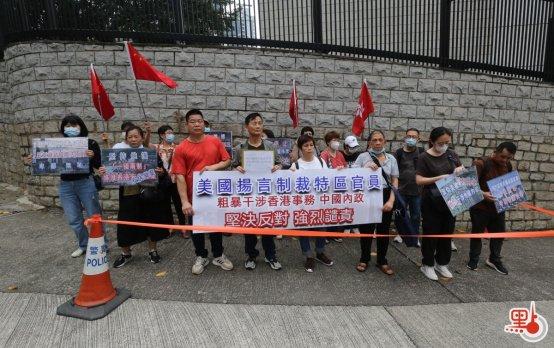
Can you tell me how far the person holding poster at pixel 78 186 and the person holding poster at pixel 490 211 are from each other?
5009 millimetres

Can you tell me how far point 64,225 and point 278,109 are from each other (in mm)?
4366

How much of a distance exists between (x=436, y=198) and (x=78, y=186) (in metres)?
4.45

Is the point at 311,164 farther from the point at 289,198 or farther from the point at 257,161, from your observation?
the point at 257,161

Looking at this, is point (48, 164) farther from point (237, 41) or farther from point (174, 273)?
point (237, 41)

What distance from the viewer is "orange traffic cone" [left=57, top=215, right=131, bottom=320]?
3156 millimetres

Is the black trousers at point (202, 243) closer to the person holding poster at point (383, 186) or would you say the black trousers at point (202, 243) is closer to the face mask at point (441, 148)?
the person holding poster at point (383, 186)

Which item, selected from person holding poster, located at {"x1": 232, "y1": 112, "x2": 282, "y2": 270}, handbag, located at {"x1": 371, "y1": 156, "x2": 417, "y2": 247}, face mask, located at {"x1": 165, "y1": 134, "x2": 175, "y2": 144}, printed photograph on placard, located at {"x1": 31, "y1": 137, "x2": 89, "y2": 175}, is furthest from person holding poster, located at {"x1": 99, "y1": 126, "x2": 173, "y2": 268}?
handbag, located at {"x1": 371, "y1": 156, "x2": 417, "y2": 247}

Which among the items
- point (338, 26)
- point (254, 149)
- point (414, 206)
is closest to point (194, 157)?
point (254, 149)

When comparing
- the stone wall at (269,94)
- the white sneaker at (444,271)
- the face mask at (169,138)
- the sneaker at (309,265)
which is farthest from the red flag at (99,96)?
the white sneaker at (444,271)

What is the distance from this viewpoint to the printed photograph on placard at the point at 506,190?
13.2 feet

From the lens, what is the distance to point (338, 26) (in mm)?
6738

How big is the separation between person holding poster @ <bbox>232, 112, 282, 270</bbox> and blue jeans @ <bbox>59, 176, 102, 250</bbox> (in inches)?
78.6

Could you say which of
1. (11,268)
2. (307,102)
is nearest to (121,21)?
(307,102)

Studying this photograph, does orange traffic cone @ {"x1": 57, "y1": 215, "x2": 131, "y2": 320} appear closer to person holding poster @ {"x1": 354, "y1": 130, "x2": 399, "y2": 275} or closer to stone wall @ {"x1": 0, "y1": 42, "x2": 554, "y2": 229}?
person holding poster @ {"x1": 354, "y1": 130, "x2": 399, "y2": 275}
